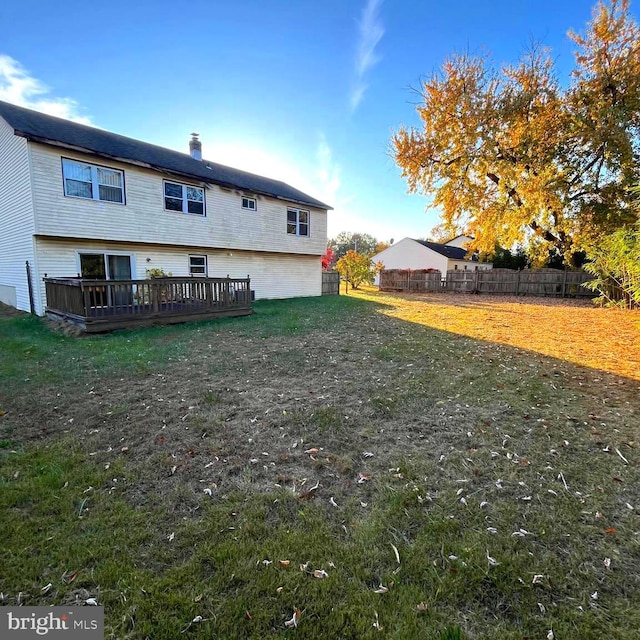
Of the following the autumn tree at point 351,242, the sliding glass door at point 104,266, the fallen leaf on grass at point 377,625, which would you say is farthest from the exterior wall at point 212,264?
the autumn tree at point 351,242

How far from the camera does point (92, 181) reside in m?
11.0

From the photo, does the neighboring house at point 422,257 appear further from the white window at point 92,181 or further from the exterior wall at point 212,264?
the white window at point 92,181

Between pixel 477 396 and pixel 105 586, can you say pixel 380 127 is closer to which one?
pixel 477 396

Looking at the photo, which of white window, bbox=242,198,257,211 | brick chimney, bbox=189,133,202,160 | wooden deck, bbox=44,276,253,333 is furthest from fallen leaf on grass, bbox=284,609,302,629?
brick chimney, bbox=189,133,202,160

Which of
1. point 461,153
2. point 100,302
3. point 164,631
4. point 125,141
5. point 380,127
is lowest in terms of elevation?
point 164,631

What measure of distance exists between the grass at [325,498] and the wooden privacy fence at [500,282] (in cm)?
1690

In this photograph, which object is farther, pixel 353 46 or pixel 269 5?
pixel 353 46

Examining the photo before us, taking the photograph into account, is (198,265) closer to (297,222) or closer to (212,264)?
(212,264)

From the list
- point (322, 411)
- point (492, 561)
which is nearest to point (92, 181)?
point (322, 411)

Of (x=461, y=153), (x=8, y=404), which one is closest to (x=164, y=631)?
(x=8, y=404)

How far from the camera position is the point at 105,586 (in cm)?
187

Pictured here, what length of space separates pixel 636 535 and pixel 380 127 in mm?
21562

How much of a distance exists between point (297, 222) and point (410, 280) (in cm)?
1175

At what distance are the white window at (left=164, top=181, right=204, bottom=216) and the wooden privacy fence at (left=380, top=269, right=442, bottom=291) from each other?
53.5 feet
